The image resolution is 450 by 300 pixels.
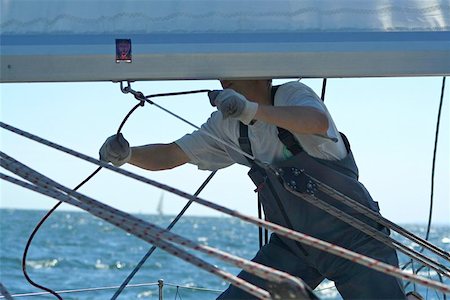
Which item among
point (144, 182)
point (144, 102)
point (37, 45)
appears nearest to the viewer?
point (144, 182)

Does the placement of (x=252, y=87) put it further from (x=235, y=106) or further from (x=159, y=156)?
(x=159, y=156)

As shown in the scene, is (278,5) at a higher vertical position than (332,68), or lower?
higher

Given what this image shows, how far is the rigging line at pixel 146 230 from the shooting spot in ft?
5.21

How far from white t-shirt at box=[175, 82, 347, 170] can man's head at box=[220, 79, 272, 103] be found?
0.08 feet

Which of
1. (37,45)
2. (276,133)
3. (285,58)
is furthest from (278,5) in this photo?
(37,45)

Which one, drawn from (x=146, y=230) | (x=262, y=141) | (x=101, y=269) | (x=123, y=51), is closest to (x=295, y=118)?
(x=262, y=141)

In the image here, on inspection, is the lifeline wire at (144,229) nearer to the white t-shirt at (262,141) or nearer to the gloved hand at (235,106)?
the gloved hand at (235,106)

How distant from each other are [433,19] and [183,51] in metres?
0.50

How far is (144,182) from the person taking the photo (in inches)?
70.4

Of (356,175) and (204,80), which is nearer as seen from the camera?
(204,80)

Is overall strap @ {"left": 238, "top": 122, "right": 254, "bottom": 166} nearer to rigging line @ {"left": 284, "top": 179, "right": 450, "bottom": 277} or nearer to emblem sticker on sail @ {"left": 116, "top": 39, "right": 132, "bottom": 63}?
rigging line @ {"left": 284, "top": 179, "right": 450, "bottom": 277}

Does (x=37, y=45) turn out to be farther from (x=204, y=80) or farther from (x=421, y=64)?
(x=421, y=64)

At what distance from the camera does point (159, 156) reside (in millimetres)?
2453

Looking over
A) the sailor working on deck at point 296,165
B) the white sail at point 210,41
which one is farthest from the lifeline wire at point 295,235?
the sailor working on deck at point 296,165
